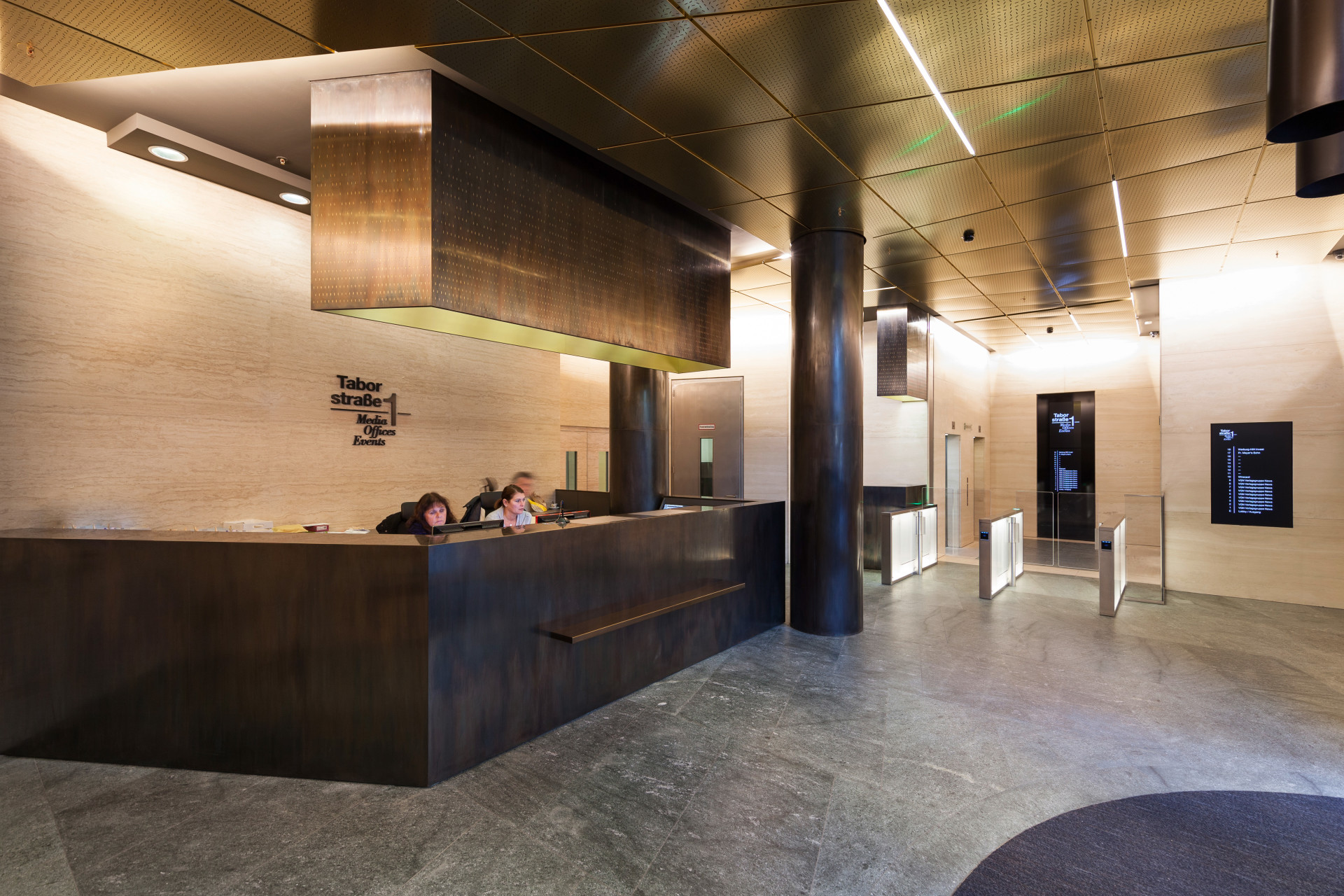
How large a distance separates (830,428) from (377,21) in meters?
4.60

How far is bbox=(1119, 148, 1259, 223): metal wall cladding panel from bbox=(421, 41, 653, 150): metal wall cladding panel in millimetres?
3851

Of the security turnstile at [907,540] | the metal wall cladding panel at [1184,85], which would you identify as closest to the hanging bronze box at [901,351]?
the security turnstile at [907,540]

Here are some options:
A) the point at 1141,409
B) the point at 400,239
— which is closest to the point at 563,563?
the point at 400,239

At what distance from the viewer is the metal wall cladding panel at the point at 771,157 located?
13.9 ft

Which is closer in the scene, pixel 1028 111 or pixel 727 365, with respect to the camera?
pixel 1028 111

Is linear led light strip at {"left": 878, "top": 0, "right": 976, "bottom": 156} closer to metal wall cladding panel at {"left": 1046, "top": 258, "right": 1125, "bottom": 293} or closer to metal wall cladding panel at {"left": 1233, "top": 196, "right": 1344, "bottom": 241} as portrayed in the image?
metal wall cladding panel at {"left": 1233, "top": 196, "right": 1344, "bottom": 241}

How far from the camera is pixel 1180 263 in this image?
731 centimetres

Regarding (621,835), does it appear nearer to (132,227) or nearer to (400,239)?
(400,239)

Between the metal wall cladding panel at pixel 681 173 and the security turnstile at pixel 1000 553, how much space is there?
4.95 meters

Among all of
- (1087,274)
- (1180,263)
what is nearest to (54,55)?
(1087,274)

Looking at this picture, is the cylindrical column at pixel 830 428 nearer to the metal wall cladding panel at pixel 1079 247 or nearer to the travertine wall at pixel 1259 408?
the metal wall cladding panel at pixel 1079 247

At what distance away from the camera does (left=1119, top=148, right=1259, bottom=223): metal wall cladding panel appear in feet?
15.4

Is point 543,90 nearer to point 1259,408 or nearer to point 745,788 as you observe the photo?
point 745,788

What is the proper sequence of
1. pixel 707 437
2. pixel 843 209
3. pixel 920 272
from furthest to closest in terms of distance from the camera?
pixel 707 437 < pixel 920 272 < pixel 843 209
